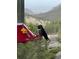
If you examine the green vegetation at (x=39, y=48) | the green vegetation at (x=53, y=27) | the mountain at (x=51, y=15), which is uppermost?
the mountain at (x=51, y=15)

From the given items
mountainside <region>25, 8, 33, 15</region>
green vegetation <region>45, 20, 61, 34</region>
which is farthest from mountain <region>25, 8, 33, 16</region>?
green vegetation <region>45, 20, 61, 34</region>

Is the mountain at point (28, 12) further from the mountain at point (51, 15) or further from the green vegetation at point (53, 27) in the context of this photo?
the green vegetation at point (53, 27)

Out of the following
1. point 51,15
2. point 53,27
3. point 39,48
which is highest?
point 51,15

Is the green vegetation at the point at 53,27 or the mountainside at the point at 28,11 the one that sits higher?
the mountainside at the point at 28,11

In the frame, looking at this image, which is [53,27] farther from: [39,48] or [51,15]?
[39,48]

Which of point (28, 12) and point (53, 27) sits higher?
point (28, 12)

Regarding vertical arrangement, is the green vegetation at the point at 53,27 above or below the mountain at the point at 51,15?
below

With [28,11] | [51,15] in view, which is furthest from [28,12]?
[51,15]

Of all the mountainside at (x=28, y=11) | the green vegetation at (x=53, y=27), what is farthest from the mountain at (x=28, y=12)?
the green vegetation at (x=53, y=27)

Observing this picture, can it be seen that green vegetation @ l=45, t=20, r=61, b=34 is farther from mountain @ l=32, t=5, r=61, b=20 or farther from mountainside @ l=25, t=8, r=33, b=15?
mountainside @ l=25, t=8, r=33, b=15
